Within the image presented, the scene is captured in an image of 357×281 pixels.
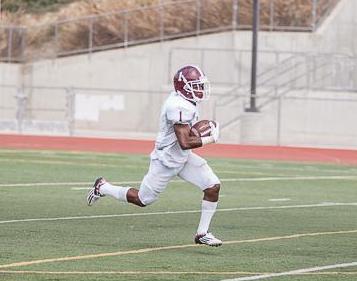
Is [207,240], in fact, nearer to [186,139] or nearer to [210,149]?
[186,139]

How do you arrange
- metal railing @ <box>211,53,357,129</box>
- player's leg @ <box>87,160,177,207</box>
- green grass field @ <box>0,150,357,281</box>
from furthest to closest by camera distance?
metal railing @ <box>211,53,357,129</box> < player's leg @ <box>87,160,177,207</box> < green grass field @ <box>0,150,357,281</box>

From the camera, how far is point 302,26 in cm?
4612

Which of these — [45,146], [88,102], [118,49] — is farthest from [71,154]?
[118,49]

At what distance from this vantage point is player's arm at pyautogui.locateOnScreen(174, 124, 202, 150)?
1216 cm

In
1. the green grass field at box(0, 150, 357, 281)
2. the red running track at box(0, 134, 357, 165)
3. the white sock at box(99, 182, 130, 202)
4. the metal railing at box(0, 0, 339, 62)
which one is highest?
the metal railing at box(0, 0, 339, 62)

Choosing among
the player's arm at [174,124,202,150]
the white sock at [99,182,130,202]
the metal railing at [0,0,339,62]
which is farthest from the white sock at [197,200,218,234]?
the metal railing at [0,0,339,62]

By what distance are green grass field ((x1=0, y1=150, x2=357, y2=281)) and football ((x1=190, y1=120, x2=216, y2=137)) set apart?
3.60ft

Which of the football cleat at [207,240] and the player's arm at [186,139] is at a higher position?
the player's arm at [186,139]

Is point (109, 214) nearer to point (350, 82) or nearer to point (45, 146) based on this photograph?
point (45, 146)

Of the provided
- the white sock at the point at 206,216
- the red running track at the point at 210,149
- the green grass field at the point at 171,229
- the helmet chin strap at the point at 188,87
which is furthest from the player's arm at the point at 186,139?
the red running track at the point at 210,149

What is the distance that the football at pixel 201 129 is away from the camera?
480 inches

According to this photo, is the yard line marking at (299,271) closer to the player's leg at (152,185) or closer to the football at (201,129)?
the football at (201,129)

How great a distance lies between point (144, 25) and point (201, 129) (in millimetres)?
35492

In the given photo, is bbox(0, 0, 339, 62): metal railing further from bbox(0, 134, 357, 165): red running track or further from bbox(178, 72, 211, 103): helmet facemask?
bbox(178, 72, 211, 103): helmet facemask
